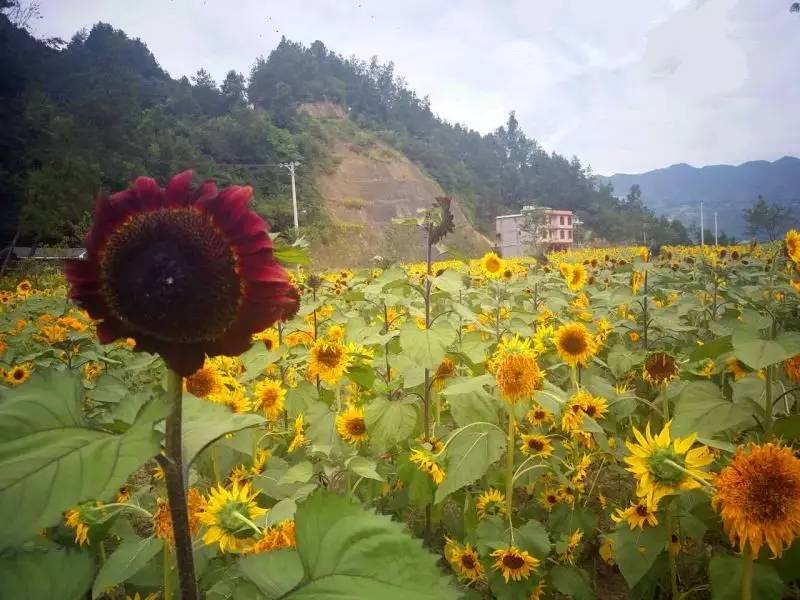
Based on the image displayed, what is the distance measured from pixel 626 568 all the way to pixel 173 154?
36807 millimetres

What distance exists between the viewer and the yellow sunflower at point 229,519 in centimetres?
106

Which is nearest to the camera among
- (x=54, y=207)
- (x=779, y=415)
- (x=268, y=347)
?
(x=779, y=415)

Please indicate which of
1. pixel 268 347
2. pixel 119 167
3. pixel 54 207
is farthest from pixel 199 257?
pixel 119 167

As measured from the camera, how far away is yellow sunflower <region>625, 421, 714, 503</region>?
108cm

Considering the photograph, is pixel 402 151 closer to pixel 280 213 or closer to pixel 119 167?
pixel 280 213

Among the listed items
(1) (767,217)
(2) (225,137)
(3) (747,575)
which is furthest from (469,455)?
(1) (767,217)

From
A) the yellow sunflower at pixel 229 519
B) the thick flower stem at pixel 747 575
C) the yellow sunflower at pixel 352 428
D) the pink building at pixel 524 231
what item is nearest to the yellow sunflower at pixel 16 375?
the yellow sunflower at pixel 352 428

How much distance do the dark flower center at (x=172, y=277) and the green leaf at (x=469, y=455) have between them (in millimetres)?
1155

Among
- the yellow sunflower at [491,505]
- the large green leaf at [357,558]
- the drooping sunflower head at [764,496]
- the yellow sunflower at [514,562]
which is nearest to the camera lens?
the large green leaf at [357,558]

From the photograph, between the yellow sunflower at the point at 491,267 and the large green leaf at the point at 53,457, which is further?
the yellow sunflower at the point at 491,267

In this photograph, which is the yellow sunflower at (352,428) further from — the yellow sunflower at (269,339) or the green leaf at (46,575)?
the green leaf at (46,575)

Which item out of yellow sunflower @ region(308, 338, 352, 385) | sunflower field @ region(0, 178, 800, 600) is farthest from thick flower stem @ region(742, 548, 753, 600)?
yellow sunflower @ region(308, 338, 352, 385)

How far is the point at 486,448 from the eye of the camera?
164 cm

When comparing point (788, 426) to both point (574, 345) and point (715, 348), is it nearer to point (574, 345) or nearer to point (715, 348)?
point (715, 348)
